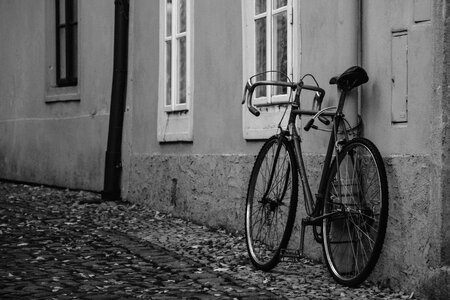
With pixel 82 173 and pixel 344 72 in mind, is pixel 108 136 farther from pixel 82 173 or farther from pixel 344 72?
pixel 344 72

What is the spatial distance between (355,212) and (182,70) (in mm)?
4981

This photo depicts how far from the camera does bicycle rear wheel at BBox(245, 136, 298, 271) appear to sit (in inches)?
291

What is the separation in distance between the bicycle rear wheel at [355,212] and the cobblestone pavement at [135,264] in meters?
0.17

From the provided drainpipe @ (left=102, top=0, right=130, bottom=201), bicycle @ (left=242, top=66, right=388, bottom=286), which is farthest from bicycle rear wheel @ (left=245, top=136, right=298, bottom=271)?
drainpipe @ (left=102, top=0, right=130, bottom=201)

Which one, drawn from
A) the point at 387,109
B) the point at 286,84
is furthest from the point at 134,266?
the point at 387,109

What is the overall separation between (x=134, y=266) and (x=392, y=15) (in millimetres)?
2645

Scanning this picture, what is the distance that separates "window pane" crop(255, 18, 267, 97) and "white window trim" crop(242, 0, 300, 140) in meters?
0.05

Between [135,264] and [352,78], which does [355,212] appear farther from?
[135,264]

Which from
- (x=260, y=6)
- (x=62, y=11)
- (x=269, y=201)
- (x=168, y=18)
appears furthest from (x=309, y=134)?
(x=62, y=11)

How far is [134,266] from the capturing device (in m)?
7.80

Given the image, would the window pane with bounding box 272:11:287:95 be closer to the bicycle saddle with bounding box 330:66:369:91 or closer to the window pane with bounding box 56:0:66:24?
the bicycle saddle with bounding box 330:66:369:91

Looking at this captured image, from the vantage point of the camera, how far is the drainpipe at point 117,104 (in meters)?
12.9

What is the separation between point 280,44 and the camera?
29.4 ft

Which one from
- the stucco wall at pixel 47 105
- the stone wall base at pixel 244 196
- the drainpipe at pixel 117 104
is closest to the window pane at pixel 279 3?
the stone wall base at pixel 244 196
